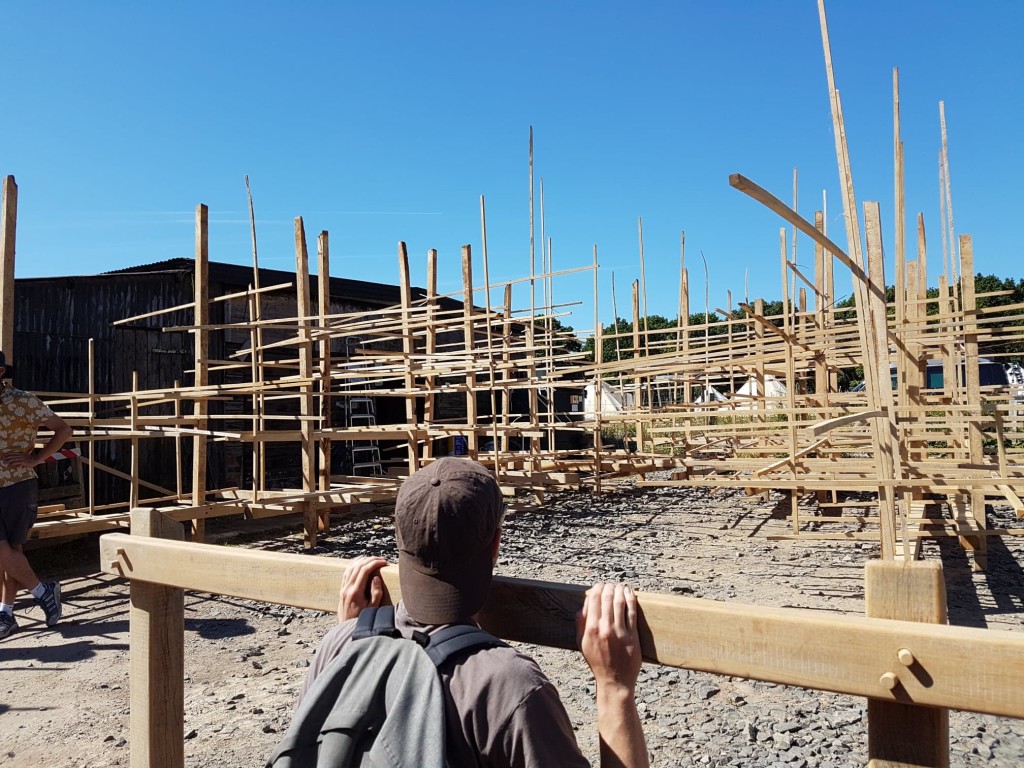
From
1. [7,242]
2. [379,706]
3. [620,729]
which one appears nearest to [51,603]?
[7,242]

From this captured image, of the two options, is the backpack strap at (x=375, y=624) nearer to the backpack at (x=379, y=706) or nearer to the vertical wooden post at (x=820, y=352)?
the backpack at (x=379, y=706)

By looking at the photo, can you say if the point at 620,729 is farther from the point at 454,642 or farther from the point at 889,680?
the point at 889,680

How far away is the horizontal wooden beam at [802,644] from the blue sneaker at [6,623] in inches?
220

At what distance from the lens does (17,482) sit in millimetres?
5688

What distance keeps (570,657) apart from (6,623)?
447 centimetres

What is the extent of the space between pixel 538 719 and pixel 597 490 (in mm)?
12027

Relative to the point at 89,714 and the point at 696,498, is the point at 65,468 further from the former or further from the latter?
the point at 696,498

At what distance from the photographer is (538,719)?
4.01 ft

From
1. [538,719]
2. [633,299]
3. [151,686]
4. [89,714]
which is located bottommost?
[89,714]

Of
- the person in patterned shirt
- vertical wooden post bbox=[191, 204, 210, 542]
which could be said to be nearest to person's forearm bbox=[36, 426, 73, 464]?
the person in patterned shirt

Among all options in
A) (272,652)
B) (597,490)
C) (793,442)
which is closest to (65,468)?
(272,652)

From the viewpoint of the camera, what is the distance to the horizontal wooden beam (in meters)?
1.11

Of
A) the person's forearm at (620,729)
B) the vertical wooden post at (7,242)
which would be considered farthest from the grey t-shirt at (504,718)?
the vertical wooden post at (7,242)

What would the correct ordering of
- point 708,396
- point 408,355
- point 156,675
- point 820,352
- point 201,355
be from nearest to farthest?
point 156,675 → point 201,355 → point 820,352 → point 408,355 → point 708,396
